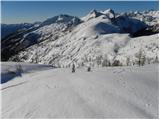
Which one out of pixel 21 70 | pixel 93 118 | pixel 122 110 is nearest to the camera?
pixel 93 118

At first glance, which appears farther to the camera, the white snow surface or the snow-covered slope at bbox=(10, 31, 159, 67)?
the snow-covered slope at bbox=(10, 31, 159, 67)

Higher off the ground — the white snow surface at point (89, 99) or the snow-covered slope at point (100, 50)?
the snow-covered slope at point (100, 50)

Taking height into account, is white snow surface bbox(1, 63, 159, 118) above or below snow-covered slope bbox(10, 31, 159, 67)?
below

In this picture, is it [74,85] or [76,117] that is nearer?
[76,117]

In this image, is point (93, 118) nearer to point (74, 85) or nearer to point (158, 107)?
point (158, 107)

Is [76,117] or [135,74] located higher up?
[135,74]

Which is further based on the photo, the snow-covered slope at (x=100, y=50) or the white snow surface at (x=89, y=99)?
the snow-covered slope at (x=100, y=50)

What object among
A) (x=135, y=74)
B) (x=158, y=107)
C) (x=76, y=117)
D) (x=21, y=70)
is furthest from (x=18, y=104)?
(x=21, y=70)

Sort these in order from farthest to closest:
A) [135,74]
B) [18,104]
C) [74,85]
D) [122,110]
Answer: [135,74]
[74,85]
[18,104]
[122,110]
